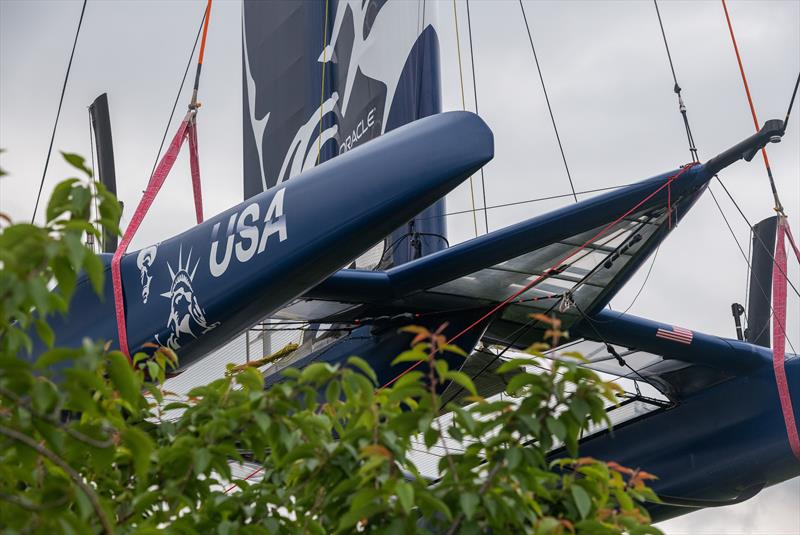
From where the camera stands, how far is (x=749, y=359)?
218 inches

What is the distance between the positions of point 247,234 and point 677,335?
7.10ft

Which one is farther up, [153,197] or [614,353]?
[153,197]

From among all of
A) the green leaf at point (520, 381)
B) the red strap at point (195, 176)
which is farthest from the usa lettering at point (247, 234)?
the green leaf at point (520, 381)

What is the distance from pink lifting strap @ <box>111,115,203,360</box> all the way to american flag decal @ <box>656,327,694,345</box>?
213 centimetres

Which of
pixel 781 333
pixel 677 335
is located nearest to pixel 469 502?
pixel 781 333

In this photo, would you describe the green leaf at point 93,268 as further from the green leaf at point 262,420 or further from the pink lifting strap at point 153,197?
the pink lifting strap at point 153,197

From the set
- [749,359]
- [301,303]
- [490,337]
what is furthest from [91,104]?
→ [749,359]

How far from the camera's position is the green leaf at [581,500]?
208 centimetres

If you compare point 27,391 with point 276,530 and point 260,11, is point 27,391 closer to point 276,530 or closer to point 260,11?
point 276,530

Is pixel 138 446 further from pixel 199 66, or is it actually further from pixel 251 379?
pixel 199 66

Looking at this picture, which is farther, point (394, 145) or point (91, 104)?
point (91, 104)

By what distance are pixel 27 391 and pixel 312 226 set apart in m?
2.27

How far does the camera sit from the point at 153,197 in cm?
457

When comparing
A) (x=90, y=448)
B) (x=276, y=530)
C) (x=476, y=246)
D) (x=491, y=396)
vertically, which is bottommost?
(x=276, y=530)
